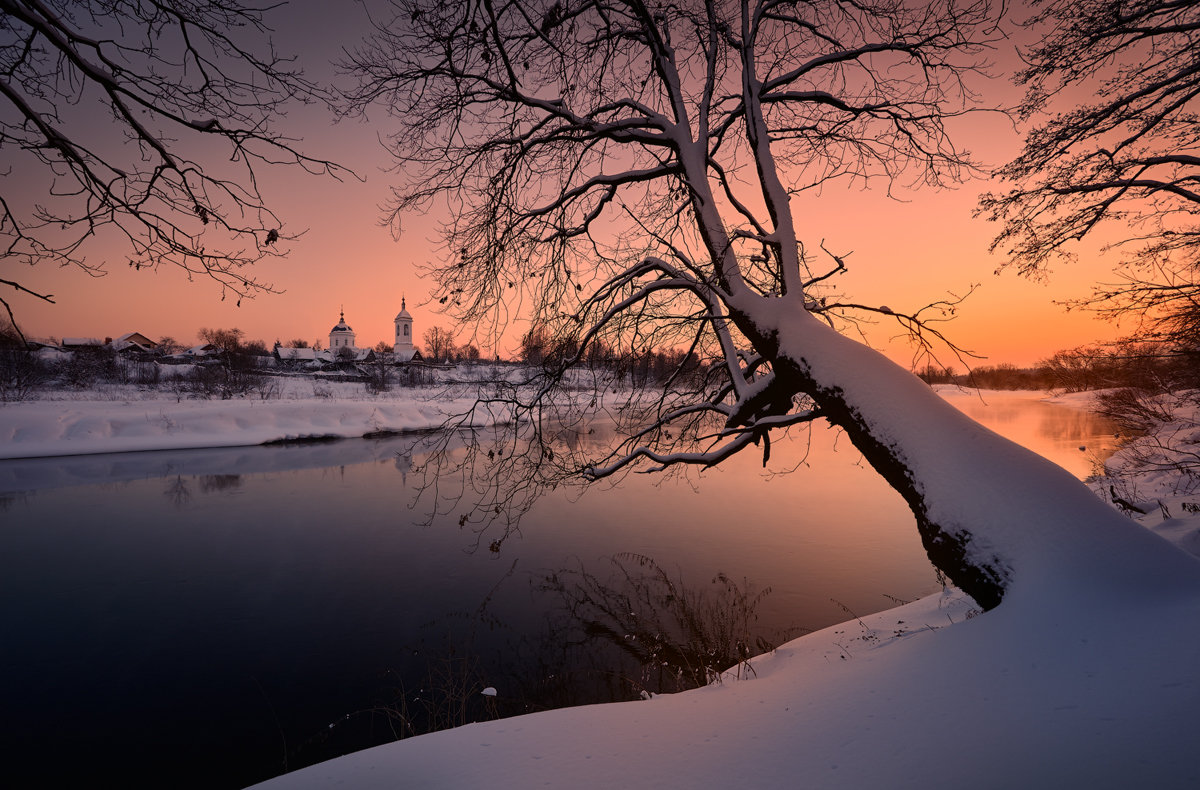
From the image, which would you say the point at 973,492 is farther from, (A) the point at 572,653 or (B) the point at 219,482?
(B) the point at 219,482

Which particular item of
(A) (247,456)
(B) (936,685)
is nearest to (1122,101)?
(B) (936,685)

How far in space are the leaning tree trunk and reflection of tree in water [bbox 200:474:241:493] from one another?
15.9 meters

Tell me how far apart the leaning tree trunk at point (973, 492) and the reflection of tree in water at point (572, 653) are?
7.81ft

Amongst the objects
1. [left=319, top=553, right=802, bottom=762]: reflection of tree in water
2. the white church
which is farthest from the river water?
the white church

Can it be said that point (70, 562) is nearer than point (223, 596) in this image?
No

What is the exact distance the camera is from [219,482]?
15.2 meters

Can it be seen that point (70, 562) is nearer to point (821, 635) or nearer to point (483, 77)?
point (483, 77)

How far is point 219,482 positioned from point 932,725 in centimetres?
1797

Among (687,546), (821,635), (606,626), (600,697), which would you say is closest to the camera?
(600,697)

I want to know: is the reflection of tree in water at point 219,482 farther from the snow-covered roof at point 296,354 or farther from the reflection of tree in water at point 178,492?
the snow-covered roof at point 296,354

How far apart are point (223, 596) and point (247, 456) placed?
14.1 meters

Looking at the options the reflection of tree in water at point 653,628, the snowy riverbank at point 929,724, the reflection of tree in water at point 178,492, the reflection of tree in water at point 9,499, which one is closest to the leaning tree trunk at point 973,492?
the snowy riverbank at point 929,724

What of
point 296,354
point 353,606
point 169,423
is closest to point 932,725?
point 353,606

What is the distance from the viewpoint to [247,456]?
64.4 ft
